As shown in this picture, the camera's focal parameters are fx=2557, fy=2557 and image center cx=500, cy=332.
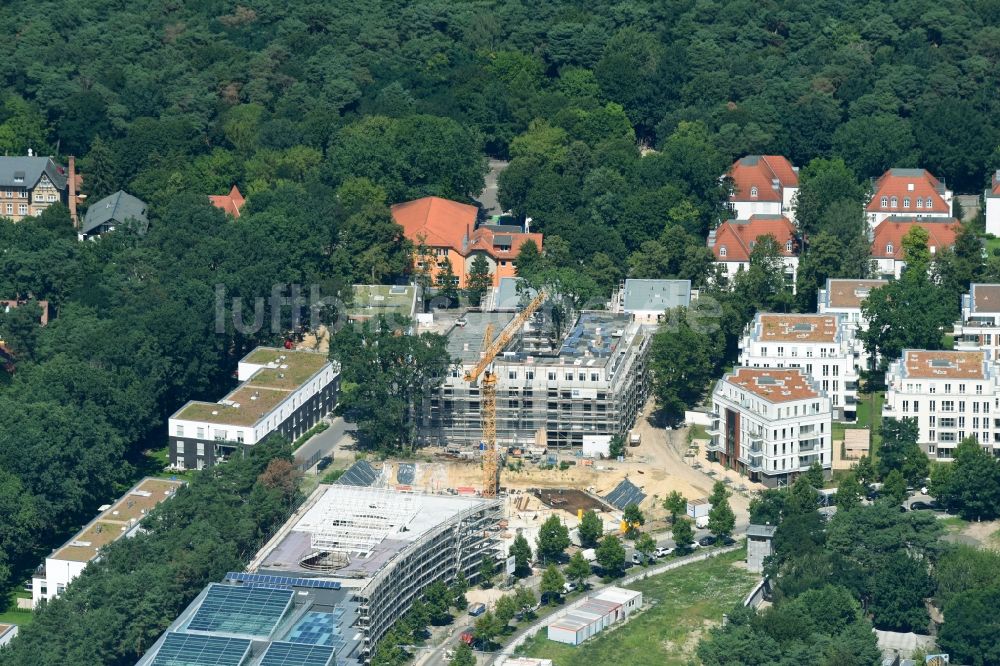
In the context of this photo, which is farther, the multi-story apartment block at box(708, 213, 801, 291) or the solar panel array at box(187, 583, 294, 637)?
the multi-story apartment block at box(708, 213, 801, 291)

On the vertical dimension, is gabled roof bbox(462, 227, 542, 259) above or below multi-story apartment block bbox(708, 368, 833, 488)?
above

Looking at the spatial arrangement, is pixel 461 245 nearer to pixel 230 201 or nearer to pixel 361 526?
pixel 230 201

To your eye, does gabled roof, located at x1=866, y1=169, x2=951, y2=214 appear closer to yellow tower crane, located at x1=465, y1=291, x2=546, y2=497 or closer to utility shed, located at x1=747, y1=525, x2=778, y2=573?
yellow tower crane, located at x1=465, y1=291, x2=546, y2=497

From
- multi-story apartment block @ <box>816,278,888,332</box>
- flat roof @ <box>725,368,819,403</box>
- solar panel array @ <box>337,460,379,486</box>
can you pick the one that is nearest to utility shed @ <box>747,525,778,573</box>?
flat roof @ <box>725,368,819,403</box>

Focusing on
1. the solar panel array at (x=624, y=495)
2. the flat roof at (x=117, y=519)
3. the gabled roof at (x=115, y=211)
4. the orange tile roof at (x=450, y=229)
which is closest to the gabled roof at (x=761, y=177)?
the orange tile roof at (x=450, y=229)

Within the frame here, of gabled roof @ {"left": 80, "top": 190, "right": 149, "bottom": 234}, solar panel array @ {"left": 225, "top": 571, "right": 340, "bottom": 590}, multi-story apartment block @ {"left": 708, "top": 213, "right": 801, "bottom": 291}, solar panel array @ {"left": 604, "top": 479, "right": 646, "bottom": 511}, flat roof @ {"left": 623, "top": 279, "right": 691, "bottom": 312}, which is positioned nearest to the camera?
solar panel array @ {"left": 225, "top": 571, "right": 340, "bottom": 590}

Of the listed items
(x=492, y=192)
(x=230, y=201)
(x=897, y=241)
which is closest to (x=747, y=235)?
(x=897, y=241)
